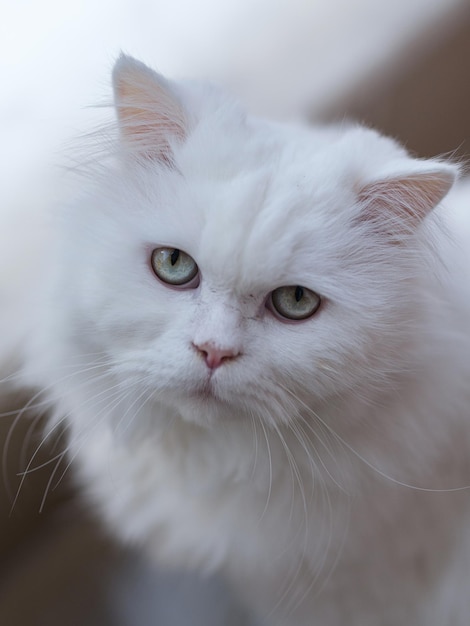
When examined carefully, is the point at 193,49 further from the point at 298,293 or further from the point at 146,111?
the point at 298,293

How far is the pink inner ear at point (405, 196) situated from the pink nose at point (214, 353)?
255 mm

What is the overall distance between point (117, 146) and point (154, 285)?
212mm

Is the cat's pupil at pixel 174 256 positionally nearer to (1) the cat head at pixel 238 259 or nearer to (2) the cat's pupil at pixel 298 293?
(1) the cat head at pixel 238 259

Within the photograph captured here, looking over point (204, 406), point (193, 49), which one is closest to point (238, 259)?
point (204, 406)

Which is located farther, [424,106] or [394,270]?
[424,106]

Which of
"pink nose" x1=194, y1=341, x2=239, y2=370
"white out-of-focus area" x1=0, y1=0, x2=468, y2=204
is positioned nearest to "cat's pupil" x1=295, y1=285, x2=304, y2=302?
"pink nose" x1=194, y1=341, x2=239, y2=370

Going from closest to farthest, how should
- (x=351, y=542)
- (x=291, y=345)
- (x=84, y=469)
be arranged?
(x=291, y=345)
(x=351, y=542)
(x=84, y=469)

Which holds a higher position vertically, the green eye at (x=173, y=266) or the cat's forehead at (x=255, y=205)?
the cat's forehead at (x=255, y=205)

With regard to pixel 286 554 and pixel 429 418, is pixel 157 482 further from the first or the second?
pixel 429 418

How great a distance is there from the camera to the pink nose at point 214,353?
80 centimetres

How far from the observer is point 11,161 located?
1.38 meters

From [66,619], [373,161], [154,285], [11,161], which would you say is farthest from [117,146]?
[66,619]

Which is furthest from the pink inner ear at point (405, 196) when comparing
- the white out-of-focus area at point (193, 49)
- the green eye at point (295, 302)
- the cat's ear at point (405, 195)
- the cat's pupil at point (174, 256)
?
the white out-of-focus area at point (193, 49)

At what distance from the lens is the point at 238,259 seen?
2.66 ft
